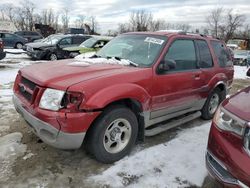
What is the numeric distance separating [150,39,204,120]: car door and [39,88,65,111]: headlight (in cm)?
146

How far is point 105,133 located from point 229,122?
5.18 feet

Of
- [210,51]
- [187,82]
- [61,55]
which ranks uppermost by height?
[210,51]

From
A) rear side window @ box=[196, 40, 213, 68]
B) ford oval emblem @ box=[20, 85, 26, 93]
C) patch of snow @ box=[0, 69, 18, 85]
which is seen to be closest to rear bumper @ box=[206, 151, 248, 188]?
ford oval emblem @ box=[20, 85, 26, 93]

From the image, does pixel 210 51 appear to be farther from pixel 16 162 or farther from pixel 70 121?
pixel 16 162

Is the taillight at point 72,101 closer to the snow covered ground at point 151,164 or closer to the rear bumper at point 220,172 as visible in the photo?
the snow covered ground at point 151,164

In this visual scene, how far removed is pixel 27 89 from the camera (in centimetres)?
389

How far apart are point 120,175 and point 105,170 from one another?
0.72 feet

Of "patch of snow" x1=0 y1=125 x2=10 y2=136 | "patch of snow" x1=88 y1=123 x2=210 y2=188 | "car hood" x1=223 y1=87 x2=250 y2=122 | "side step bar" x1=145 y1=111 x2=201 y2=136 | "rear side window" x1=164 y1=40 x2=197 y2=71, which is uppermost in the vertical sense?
"rear side window" x1=164 y1=40 x2=197 y2=71

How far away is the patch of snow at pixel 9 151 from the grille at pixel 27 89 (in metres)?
0.81

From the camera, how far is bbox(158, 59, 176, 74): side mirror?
14.2ft

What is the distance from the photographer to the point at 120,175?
3.62 m

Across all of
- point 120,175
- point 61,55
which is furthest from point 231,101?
point 61,55

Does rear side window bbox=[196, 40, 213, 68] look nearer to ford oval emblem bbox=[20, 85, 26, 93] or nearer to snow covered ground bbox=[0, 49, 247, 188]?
snow covered ground bbox=[0, 49, 247, 188]

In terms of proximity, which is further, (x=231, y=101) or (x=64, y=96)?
(x=64, y=96)
